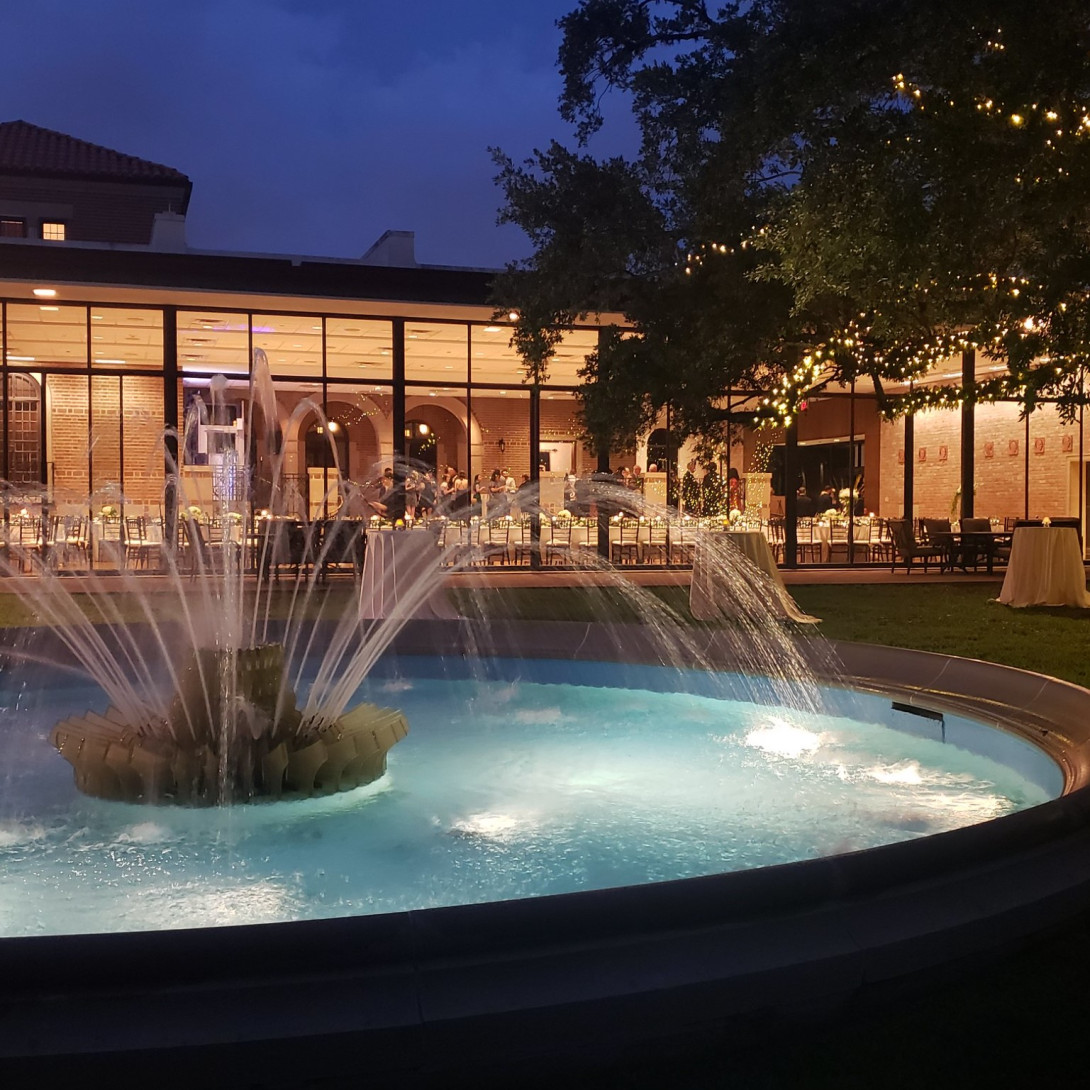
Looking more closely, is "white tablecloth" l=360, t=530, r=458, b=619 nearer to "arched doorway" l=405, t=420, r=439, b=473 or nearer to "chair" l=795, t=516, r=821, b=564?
"arched doorway" l=405, t=420, r=439, b=473

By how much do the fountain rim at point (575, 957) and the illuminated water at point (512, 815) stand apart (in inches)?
61.4

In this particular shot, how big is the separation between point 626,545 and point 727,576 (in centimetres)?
862

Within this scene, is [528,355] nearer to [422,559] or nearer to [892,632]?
[422,559]

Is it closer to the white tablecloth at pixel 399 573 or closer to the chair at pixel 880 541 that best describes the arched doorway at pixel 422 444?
the chair at pixel 880 541

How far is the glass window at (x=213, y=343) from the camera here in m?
20.5

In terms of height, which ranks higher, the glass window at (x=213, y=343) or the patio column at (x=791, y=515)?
the glass window at (x=213, y=343)

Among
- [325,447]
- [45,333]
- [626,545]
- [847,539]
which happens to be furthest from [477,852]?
[325,447]

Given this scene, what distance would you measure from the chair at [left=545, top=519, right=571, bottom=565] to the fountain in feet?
32.8

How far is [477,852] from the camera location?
5.10 m

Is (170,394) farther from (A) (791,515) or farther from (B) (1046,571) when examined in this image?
(B) (1046,571)

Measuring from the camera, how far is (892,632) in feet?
37.5

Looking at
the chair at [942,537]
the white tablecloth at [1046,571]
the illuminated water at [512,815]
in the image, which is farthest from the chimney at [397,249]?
the illuminated water at [512,815]

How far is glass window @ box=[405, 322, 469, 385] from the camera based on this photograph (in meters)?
21.6

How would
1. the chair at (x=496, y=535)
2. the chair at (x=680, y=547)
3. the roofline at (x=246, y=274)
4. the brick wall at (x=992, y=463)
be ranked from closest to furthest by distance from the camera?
the roofline at (x=246, y=274)
the chair at (x=496, y=535)
the chair at (x=680, y=547)
the brick wall at (x=992, y=463)
